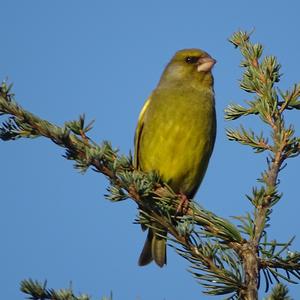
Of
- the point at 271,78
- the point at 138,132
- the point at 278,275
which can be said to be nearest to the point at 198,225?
the point at 278,275

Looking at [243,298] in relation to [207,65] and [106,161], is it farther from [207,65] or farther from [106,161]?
[207,65]

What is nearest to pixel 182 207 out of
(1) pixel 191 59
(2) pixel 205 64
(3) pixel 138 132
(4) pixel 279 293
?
(4) pixel 279 293

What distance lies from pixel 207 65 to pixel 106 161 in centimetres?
317

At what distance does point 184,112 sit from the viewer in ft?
16.2

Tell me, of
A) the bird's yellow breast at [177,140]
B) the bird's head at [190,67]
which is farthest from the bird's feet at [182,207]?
the bird's head at [190,67]

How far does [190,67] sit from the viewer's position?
5.65 m

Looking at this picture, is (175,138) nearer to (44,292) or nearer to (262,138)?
(262,138)

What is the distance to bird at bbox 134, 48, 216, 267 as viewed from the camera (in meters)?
4.68

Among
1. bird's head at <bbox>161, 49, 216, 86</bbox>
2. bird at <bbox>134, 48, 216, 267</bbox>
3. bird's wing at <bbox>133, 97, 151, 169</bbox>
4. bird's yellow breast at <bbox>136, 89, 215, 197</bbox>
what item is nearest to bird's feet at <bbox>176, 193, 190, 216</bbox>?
bird at <bbox>134, 48, 216, 267</bbox>

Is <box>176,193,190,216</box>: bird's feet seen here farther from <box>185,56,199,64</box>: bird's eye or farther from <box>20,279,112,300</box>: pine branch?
<box>185,56,199,64</box>: bird's eye

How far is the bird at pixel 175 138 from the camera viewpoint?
15.3ft

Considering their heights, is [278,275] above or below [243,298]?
above

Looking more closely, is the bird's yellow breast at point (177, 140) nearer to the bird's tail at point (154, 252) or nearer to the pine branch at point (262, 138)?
the bird's tail at point (154, 252)

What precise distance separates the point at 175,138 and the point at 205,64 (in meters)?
1.18
